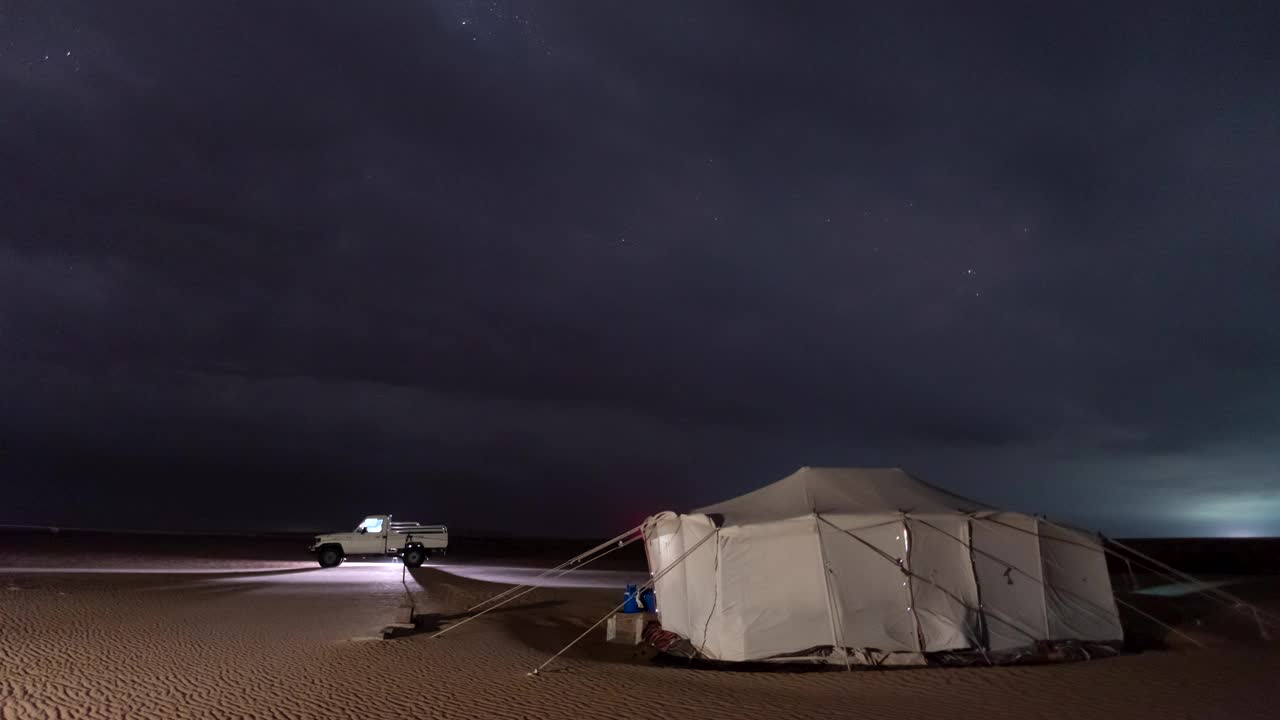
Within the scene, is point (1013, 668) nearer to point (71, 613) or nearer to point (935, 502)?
point (935, 502)

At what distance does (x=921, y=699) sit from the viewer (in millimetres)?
10078

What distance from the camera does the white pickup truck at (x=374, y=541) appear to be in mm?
31766

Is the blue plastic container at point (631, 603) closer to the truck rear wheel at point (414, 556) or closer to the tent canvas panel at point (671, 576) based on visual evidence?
the tent canvas panel at point (671, 576)

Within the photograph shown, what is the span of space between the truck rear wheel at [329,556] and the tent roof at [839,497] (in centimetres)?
2247

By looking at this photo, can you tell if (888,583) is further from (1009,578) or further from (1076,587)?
(1076,587)

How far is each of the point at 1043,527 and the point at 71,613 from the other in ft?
65.7

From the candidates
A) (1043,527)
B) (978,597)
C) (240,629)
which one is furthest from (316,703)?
(1043,527)

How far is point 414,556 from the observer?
32.9m

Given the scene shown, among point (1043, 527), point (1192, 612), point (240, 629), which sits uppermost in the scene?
point (1043, 527)

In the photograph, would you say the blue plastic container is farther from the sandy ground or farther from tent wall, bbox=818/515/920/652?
tent wall, bbox=818/515/920/652

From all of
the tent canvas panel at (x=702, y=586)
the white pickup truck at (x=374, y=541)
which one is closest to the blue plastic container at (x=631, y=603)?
the tent canvas panel at (x=702, y=586)

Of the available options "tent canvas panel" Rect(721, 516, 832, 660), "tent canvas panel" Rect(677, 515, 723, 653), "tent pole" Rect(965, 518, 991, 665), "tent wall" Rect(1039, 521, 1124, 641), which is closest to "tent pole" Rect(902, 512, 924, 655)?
"tent pole" Rect(965, 518, 991, 665)

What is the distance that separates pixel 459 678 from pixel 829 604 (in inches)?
234

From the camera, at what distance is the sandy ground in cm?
951
